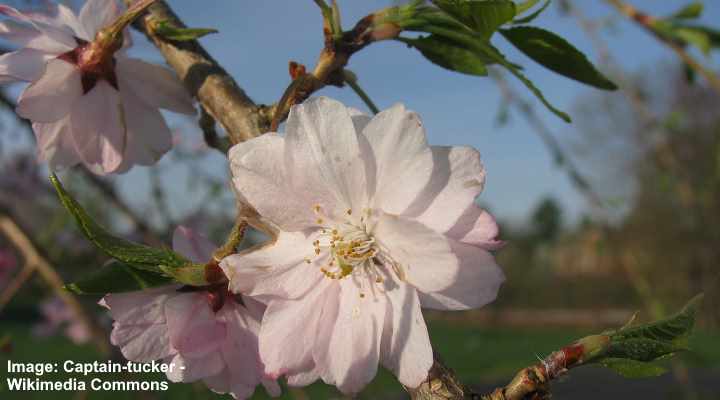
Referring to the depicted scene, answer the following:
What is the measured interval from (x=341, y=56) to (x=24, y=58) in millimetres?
326

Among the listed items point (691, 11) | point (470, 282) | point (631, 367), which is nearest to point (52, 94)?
point (470, 282)

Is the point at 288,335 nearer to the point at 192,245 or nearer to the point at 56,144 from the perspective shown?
the point at 192,245

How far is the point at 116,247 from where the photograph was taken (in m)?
0.48

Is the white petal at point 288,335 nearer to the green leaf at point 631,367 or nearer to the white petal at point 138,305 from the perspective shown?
the white petal at point 138,305

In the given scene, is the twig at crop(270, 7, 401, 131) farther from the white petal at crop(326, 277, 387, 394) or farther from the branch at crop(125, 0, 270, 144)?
the white petal at crop(326, 277, 387, 394)

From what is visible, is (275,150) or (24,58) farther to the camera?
(24,58)

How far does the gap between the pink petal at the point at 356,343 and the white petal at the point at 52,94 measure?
37cm

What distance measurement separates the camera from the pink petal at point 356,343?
52 centimetres

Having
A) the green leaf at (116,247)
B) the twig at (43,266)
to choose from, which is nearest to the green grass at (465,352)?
the twig at (43,266)

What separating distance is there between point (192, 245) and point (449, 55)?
328 millimetres

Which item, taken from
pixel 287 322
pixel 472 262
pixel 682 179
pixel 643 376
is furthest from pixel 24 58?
pixel 682 179

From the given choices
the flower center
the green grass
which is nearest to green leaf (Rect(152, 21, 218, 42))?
the flower center

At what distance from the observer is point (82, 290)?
19.7 inches

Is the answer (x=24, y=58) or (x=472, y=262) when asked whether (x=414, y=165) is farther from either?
(x=24, y=58)
